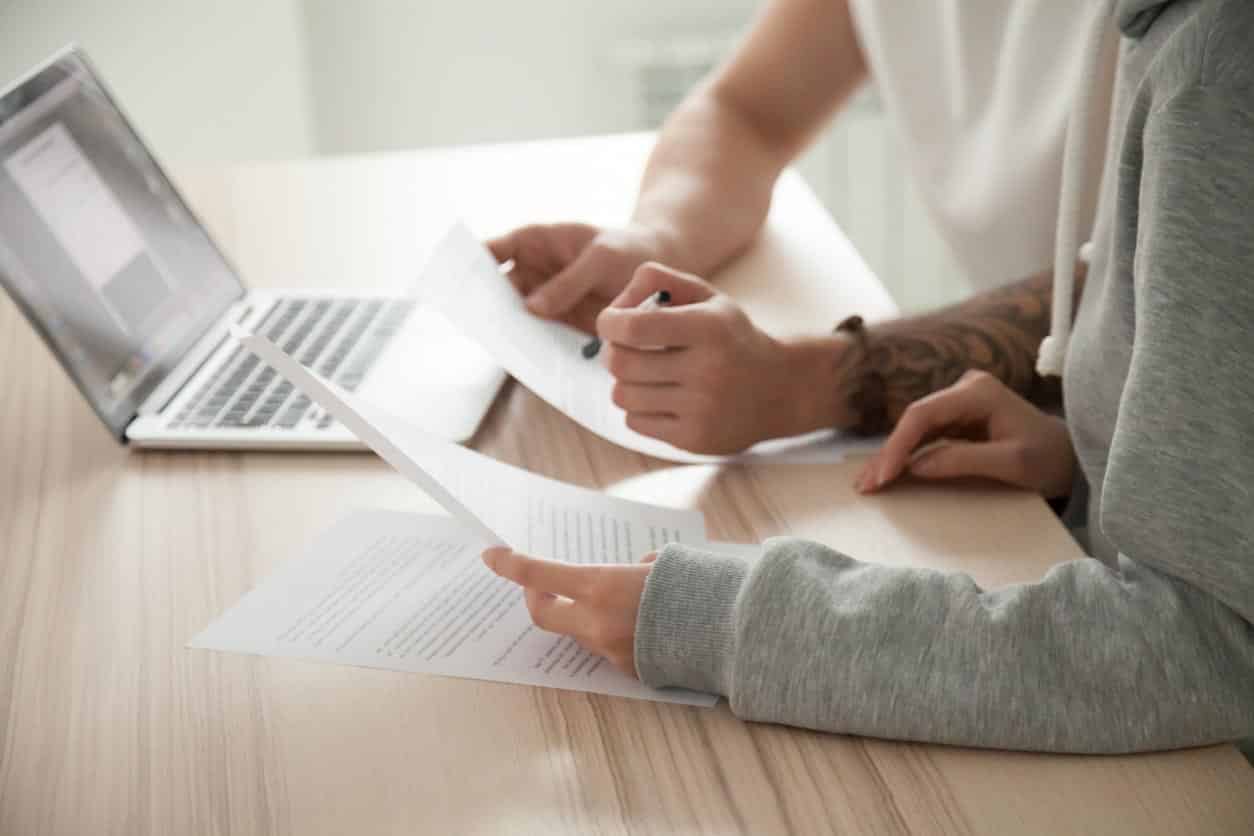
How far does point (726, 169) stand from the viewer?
4.36ft

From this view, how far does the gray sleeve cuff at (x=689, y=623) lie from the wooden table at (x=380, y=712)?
0.02m

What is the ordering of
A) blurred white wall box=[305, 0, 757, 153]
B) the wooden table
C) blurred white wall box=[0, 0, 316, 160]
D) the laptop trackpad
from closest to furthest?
1. the wooden table
2. the laptop trackpad
3. blurred white wall box=[0, 0, 316, 160]
4. blurred white wall box=[305, 0, 757, 153]

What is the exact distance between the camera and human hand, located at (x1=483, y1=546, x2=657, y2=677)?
0.72 m

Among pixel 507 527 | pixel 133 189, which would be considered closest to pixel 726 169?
pixel 133 189

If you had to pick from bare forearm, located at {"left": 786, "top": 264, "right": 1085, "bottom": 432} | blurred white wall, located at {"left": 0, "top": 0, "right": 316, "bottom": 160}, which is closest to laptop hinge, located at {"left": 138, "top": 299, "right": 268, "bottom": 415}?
bare forearm, located at {"left": 786, "top": 264, "right": 1085, "bottom": 432}

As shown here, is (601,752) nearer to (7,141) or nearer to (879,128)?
(7,141)

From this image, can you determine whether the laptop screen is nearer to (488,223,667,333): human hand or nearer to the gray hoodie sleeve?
(488,223,667,333): human hand

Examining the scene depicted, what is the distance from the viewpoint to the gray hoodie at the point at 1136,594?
66cm

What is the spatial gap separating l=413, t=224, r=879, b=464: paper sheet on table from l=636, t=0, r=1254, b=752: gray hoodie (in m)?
0.26

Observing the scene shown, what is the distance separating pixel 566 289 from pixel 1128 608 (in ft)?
1.71

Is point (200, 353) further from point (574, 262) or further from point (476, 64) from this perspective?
point (476, 64)

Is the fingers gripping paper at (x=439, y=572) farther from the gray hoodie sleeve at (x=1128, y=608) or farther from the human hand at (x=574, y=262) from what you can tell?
the human hand at (x=574, y=262)

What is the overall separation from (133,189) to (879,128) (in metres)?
1.63

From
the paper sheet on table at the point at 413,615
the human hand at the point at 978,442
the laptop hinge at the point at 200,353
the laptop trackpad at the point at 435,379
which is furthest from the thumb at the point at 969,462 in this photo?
the laptop hinge at the point at 200,353
